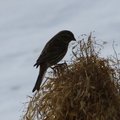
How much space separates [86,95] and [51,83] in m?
0.31

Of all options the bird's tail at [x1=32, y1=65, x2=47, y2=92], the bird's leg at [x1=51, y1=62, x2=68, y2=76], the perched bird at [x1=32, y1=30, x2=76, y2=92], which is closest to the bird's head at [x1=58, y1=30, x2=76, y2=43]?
the perched bird at [x1=32, y1=30, x2=76, y2=92]

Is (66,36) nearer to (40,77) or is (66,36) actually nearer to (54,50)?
(54,50)

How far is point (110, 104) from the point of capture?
12.3 feet

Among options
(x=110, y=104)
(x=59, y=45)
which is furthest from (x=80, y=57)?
(x=59, y=45)

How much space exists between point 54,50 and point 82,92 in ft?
4.26

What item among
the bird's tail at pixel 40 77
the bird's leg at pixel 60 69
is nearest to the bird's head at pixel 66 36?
the bird's tail at pixel 40 77

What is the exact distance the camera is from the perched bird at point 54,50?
484 cm

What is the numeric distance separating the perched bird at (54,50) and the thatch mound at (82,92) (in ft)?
2.69

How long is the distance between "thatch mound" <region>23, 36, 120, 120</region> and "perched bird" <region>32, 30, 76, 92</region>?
2.69 feet

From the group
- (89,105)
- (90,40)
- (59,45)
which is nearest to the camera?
(89,105)

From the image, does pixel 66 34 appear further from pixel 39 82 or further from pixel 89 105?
pixel 89 105

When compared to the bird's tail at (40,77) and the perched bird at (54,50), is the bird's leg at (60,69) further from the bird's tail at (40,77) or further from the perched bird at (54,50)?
the perched bird at (54,50)

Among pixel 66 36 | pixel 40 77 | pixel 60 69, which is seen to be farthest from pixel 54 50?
pixel 60 69

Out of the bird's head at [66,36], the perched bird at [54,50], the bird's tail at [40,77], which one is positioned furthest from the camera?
the bird's head at [66,36]
